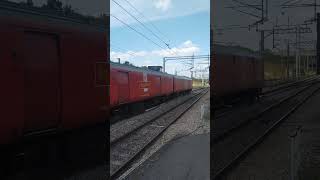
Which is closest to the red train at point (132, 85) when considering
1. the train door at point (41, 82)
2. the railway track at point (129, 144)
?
the railway track at point (129, 144)

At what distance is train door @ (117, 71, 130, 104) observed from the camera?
15.9 metres

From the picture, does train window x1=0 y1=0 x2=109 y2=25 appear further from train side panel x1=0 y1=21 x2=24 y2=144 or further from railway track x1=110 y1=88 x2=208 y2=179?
railway track x1=110 y1=88 x2=208 y2=179

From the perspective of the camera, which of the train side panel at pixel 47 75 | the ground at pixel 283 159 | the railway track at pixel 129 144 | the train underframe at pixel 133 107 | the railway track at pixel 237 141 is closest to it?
the train side panel at pixel 47 75

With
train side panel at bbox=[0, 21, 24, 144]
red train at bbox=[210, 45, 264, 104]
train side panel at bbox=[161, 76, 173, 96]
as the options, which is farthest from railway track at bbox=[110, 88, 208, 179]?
train side panel at bbox=[161, 76, 173, 96]

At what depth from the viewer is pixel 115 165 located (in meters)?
8.84

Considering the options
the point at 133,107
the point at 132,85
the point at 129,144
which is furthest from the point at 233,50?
the point at 129,144

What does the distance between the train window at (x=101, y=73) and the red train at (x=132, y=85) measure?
18.7ft

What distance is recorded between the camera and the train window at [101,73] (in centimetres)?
825

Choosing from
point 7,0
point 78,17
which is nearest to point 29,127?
point 7,0

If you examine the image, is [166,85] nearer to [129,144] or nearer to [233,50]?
[233,50]

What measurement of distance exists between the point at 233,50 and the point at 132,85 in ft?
15.2

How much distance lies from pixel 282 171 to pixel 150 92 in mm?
14747

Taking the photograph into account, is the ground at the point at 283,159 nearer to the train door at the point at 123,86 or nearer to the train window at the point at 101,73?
the train window at the point at 101,73

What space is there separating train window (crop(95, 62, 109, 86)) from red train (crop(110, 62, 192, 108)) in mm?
5693
